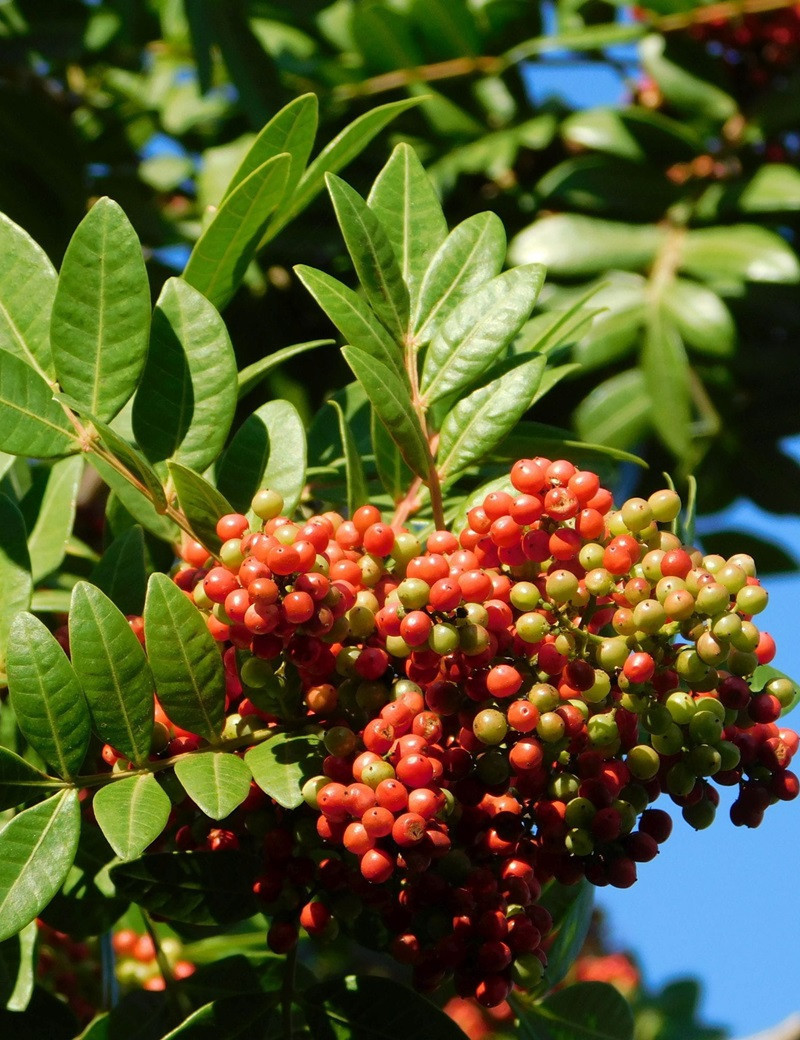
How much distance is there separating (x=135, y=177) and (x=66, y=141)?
1.06ft

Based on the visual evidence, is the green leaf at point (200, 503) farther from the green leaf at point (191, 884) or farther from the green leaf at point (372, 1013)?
the green leaf at point (372, 1013)

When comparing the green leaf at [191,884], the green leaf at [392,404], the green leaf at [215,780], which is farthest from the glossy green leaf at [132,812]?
the green leaf at [392,404]

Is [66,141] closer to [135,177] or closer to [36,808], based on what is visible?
[135,177]

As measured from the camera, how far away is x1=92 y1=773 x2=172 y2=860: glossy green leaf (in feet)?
3.23

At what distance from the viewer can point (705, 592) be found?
1.08 metres

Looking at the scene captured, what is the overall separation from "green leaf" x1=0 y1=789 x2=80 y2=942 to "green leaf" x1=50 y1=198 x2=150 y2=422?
1.20 feet

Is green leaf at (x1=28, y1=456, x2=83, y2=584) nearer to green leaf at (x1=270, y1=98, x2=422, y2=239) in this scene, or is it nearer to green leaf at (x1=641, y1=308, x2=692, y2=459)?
green leaf at (x1=270, y1=98, x2=422, y2=239)

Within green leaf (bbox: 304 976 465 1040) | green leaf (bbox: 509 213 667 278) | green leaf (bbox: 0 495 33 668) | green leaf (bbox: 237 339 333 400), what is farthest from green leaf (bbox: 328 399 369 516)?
green leaf (bbox: 509 213 667 278)

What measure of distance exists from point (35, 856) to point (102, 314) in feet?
1.60

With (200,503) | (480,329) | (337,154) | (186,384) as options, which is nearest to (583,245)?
(337,154)

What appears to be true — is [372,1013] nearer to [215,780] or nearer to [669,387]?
[215,780]

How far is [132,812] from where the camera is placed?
1.03 metres

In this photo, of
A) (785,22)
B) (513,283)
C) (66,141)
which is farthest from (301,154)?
(785,22)

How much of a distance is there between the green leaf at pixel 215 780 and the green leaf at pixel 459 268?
49 cm
